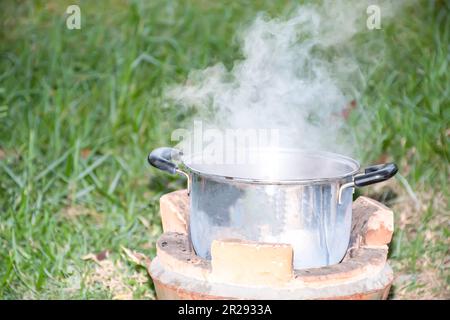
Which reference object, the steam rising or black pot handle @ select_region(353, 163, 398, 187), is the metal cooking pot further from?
the steam rising

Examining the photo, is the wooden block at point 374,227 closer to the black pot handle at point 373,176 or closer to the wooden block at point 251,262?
the black pot handle at point 373,176

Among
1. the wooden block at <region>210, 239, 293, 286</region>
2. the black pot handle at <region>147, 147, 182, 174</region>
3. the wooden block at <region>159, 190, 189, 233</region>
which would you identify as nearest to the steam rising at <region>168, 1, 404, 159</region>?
the black pot handle at <region>147, 147, 182, 174</region>

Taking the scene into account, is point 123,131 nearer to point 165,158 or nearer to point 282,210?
point 165,158

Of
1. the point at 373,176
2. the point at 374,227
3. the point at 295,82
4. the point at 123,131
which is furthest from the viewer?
the point at 123,131

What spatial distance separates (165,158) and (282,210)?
67 centimetres

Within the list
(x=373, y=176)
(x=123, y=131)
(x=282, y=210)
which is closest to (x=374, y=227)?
(x=373, y=176)

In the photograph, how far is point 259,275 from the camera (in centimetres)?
237

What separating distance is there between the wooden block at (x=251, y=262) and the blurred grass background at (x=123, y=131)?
1.06 meters

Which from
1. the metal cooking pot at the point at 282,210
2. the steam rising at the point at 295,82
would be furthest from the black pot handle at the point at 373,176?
the steam rising at the point at 295,82

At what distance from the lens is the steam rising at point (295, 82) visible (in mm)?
3152

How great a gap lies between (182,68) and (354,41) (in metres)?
1.32

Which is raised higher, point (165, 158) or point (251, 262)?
point (165, 158)

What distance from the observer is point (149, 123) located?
4672 millimetres
